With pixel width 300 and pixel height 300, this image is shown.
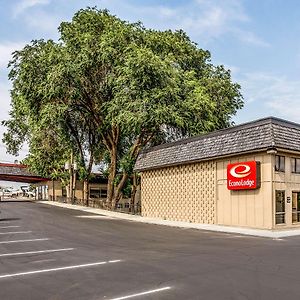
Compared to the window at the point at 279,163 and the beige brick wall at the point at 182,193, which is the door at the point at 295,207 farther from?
the beige brick wall at the point at 182,193

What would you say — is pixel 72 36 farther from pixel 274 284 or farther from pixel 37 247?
pixel 274 284

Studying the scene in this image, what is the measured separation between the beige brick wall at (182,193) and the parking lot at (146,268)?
27.4 feet

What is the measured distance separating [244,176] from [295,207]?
3390mm

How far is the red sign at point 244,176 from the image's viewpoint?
20656 mm

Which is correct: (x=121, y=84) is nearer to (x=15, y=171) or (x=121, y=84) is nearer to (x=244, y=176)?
(x=244, y=176)

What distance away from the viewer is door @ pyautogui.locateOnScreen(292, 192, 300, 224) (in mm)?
21641

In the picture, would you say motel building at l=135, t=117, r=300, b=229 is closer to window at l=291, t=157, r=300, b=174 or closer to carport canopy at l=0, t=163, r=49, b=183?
window at l=291, t=157, r=300, b=174

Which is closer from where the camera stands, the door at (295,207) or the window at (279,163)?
the window at (279,163)

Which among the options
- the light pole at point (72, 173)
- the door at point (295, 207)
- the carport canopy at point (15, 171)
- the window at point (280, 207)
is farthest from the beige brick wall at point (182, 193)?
the carport canopy at point (15, 171)

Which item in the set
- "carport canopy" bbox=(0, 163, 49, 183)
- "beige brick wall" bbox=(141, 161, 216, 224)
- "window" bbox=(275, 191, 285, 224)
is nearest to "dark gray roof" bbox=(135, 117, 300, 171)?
"beige brick wall" bbox=(141, 161, 216, 224)

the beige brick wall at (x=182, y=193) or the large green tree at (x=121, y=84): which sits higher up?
the large green tree at (x=121, y=84)

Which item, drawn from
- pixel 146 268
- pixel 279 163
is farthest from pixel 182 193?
pixel 146 268

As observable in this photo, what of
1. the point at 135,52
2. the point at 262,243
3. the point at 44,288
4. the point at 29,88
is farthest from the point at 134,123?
the point at 44,288

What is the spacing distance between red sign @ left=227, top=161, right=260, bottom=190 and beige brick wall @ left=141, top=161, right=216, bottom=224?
5.16 feet
